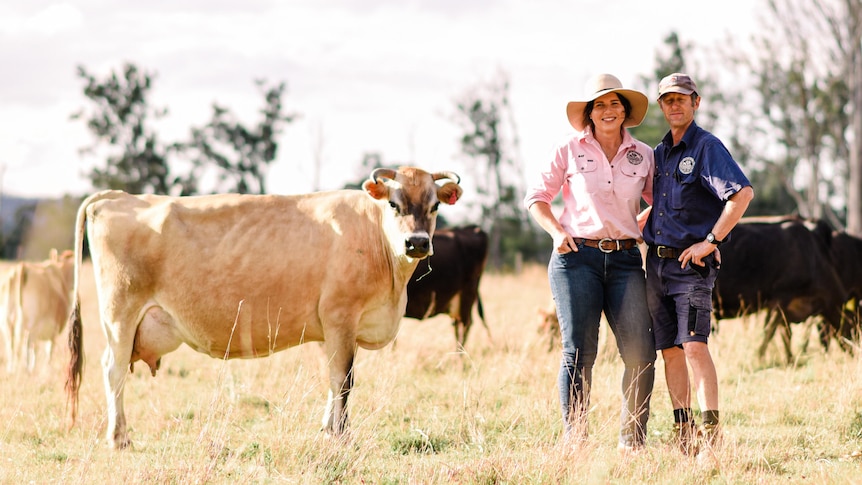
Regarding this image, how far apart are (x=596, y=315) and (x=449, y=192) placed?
1.72 m

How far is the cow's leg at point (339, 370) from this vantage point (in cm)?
557

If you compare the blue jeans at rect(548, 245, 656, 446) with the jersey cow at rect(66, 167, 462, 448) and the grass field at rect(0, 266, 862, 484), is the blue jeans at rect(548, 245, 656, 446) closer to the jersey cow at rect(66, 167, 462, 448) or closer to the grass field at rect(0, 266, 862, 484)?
the grass field at rect(0, 266, 862, 484)

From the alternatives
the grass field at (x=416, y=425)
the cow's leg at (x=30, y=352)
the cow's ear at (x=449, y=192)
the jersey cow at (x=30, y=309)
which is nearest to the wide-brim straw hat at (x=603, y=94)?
the cow's ear at (x=449, y=192)

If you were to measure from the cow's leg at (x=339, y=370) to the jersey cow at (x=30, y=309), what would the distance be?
4967mm

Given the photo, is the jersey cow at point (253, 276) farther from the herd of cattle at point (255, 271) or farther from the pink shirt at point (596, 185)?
the pink shirt at point (596, 185)

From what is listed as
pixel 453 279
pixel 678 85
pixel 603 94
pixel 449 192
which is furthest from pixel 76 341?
pixel 453 279

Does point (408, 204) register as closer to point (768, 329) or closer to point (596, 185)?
point (596, 185)

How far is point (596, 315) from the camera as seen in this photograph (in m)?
4.86

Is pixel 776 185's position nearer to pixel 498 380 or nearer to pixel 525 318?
pixel 525 318

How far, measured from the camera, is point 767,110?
2689 cm

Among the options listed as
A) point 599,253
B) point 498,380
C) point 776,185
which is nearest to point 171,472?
point 599,253

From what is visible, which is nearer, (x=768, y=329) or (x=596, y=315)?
(x=596, y=315)

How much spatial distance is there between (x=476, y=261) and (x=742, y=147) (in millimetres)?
18106

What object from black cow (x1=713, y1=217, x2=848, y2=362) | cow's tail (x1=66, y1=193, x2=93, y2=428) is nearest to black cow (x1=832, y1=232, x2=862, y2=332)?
black cow (x1=713, y1=217, x2=848, y2=362)
